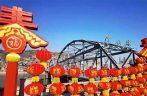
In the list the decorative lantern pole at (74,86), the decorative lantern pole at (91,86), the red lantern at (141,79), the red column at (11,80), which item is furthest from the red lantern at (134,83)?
the red column at (11,80)

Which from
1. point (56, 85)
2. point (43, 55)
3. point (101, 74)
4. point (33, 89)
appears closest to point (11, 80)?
point (33, 89)

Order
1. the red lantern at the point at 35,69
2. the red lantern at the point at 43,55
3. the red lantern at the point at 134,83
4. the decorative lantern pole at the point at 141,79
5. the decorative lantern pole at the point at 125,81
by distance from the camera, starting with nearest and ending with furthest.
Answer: the red lantern at the point at 35,69 → the red lantern at the point at 43,55 → the decorative lantern pole at the point at 125,81 → the red lantern at the point at 134,83 → the decorative lantern pole at the point at 141,79

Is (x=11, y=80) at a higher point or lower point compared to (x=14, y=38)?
lower

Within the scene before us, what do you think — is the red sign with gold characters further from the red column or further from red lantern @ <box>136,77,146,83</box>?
Answer: red lantern @ <box>136,77,146,83</box>

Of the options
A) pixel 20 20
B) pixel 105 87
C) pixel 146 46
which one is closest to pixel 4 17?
pixel 20 20

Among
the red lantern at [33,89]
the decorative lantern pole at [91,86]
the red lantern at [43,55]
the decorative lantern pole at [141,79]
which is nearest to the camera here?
the red lantern at [33,89]

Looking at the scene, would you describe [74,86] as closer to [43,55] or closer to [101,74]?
[101,74]

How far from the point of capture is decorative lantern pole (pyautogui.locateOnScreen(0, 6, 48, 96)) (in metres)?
5.05

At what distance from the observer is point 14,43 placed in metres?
5.15

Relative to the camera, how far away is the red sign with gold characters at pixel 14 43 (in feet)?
16.6

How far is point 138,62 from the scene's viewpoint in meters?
A: 9.23

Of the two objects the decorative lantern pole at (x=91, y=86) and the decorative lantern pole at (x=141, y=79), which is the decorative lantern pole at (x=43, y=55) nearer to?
the decorative lantern pole at (x=91, y=86)

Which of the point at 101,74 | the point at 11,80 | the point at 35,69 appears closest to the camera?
the point at 11,80

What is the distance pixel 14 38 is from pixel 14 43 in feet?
0.62
